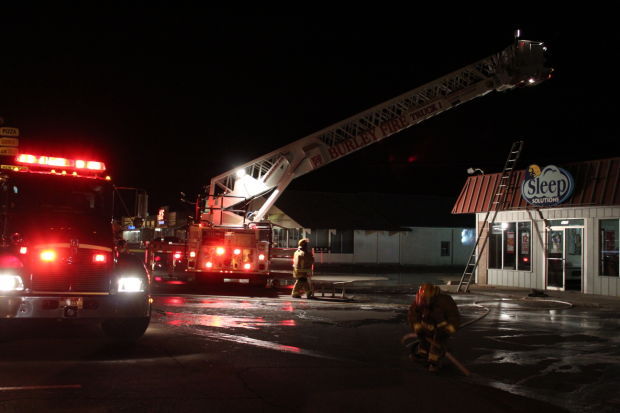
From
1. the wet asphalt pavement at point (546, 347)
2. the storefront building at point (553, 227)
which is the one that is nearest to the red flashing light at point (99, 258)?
the wet asphalt pavement at point (546, 347)

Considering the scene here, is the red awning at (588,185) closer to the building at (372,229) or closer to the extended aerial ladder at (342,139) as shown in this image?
the extended aerial ladder at (342,139)

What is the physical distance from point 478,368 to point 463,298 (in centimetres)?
1060

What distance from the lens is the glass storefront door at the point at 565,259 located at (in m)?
21.1

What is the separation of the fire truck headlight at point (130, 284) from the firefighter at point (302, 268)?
8405mm

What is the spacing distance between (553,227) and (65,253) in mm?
17012

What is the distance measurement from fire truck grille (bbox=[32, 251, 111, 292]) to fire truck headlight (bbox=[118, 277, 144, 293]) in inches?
7.3

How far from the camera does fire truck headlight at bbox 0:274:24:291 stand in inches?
339

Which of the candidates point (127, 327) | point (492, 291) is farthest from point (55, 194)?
point (492, 291)

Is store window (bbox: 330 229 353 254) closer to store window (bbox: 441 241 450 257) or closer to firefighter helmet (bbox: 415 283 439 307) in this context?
store window (bbox: 441 241 450 257)

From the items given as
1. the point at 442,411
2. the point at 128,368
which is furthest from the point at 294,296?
the point at 442,411

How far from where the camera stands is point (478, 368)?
8703mm

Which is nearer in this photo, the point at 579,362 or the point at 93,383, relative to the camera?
the point at 93,383

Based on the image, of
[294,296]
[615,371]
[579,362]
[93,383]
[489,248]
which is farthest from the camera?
[489,248]

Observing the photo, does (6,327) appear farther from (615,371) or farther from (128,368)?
(615,371)
